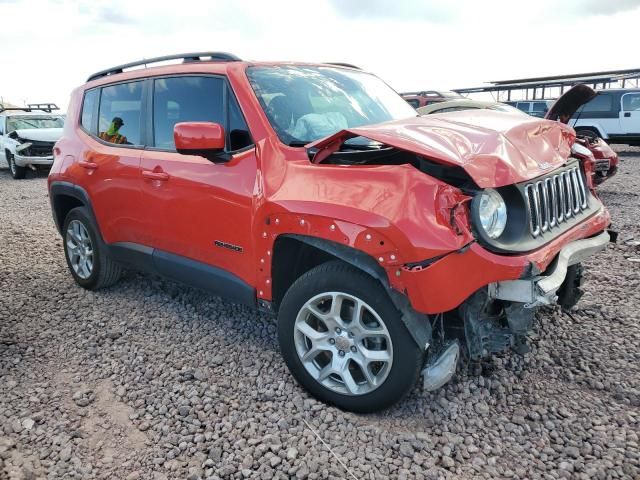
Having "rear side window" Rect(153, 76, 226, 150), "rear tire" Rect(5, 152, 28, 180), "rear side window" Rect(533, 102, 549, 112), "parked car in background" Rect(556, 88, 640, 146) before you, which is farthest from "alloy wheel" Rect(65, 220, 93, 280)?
"rear side window" Rect(533, 102, 549, 112)

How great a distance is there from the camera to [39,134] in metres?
13.7

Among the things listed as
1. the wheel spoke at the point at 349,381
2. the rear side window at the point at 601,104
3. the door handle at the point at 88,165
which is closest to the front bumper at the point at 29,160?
the door handle at the point at 88,165

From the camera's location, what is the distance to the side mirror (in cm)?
289

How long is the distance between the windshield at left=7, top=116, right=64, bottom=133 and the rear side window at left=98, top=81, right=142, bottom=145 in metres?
11.8

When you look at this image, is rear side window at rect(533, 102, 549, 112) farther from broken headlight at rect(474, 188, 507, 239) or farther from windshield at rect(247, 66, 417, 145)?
broken headlight at rect(474, 188, 507, 239)

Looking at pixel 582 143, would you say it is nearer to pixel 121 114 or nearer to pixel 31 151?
pixel 121 114

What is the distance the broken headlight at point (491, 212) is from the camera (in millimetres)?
2345

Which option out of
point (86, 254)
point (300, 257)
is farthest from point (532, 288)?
point (86, 254)

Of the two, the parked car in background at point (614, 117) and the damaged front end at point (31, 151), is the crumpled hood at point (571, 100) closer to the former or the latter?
the parked car in background at point (614, 117)

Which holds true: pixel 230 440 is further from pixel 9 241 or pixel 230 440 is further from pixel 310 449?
pixel 9 241

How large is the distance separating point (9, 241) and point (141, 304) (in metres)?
3.64

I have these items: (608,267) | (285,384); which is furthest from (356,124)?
(608,267)

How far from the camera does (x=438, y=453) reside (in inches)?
96.8

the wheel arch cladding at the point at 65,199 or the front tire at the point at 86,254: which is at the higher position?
the wheel arch cladding at the point at 65,199
